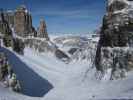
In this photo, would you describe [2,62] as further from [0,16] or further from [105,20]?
[0,16]

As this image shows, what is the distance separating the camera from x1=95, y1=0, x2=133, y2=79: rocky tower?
164 ft

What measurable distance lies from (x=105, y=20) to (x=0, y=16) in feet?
142

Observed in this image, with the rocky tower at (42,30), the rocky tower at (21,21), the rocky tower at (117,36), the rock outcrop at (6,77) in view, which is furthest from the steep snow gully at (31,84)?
the rocky tower at (42,30)

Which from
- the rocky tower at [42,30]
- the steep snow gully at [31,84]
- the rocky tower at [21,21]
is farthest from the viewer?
the rocky tower at [42,30]

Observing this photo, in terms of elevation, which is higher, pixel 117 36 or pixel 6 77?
pixel 117 36

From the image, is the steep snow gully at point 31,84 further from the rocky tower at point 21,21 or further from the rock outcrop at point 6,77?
the rocky tower at point 21,21

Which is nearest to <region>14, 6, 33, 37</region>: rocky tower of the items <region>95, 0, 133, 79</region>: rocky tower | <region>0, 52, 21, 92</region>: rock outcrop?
<region>95, 0, 133, 79</region>: rocky tower

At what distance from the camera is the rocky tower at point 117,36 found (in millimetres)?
49844

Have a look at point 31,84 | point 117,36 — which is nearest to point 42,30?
point 31,84

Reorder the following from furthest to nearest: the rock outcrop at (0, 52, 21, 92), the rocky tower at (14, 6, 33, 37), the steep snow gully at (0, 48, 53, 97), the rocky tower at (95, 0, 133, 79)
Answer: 1. the rocky tower at (14, 6, 33, 37)
2. the rocky tower at (95, 0, 133, 79)
3. the steep snow gully at (0, 48, 53, 97)
4. the rock outcrop at (0, 52, 21, 92)

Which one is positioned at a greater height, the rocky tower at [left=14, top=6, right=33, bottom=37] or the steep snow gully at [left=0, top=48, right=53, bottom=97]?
the rocky tower at [left=14, top=6, right=33, bottom=37]

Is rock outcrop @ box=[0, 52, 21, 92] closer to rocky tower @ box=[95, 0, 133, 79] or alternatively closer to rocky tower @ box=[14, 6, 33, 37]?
rocky tower @ box=[95, 0, 133, 79]

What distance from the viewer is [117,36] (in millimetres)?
52094

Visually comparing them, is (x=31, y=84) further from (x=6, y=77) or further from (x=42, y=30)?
(x=42, y=30)
